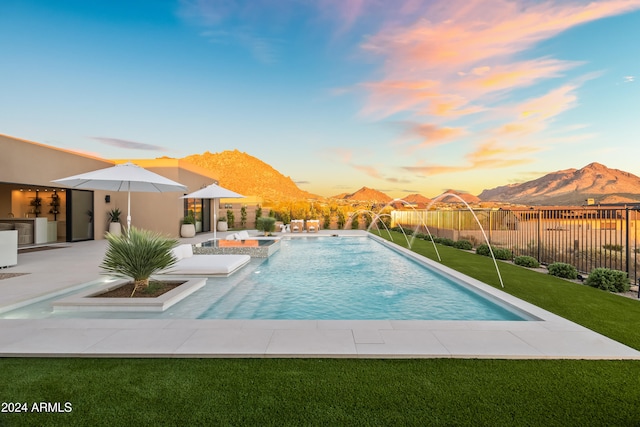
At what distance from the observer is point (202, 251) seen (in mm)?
10844

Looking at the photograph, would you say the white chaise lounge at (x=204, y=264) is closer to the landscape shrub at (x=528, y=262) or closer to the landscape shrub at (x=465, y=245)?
the landscape shrub at (x=528, y=262)

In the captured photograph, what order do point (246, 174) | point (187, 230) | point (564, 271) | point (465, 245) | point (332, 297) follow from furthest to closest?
1. point (246, 174)
2. point (187, 230)
3. point (465, 245)
4. point (564, 271)
5. point (332, 297)

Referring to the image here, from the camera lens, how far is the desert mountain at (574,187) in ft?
133

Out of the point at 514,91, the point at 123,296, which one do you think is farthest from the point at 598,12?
the point at 123,296

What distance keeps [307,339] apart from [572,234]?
9057 mm

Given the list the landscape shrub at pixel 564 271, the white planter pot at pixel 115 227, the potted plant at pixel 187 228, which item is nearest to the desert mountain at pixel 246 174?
the potted plant at pixel 187 228

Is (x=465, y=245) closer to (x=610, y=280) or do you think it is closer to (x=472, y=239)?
(x=472, y=239)

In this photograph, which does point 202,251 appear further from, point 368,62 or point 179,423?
point 368,62

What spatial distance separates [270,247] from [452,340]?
893cm

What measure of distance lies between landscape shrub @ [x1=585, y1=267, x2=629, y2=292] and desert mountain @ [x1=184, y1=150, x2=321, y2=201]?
76.6 meters

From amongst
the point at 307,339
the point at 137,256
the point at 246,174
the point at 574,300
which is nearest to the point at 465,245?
the point at 574,300

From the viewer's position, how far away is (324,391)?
2.67m

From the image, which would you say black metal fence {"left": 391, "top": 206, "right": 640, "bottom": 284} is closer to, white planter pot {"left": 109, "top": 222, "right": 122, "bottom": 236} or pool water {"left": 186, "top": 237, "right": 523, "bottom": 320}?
pool water {"left": 186, "top": 237, "right": 523, "bottom": 320}

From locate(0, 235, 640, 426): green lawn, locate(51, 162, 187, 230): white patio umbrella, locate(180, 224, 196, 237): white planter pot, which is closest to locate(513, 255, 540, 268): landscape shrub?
locate(0, 235, 640, 426): green lawn
